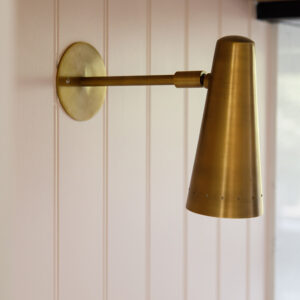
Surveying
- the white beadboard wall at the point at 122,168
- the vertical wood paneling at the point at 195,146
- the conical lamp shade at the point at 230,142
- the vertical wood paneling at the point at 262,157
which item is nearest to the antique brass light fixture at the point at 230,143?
the conical lamp shade at the point at 230,142

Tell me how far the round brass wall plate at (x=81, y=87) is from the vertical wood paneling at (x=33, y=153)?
3 centimetres

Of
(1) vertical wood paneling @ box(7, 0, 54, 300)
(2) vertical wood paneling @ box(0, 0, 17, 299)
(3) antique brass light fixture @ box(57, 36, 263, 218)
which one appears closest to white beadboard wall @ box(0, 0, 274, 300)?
(1) vertical wood paneling @ box(7, 0, 54, 300)

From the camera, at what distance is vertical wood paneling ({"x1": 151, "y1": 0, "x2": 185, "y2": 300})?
3.66 feet

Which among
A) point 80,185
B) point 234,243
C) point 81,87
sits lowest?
point 234,243

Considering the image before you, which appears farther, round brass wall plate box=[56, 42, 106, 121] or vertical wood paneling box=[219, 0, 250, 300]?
vertical wood paneling box=[219, 0, 250, 300]

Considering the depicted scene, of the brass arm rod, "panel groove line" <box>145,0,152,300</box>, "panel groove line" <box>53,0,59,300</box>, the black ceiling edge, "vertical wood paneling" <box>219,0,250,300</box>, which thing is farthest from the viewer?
the black ceiling edge

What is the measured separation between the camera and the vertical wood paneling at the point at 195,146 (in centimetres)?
123

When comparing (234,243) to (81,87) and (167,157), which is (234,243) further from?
(81,87)

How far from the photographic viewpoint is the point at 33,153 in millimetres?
787

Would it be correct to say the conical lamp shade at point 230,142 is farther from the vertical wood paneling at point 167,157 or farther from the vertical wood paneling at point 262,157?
the vertical wood paneling at point 262,157

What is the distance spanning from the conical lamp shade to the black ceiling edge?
927 mm

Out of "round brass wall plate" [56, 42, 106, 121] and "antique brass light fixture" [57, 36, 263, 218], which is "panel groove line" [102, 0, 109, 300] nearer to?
"round brass wall plate" [56, 42, 106, 121]

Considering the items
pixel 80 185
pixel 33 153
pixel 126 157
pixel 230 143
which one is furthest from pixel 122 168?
pixel 230 143

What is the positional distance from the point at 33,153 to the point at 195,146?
53cm
